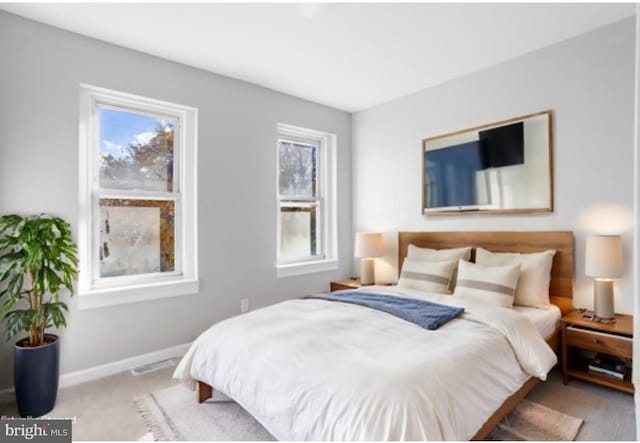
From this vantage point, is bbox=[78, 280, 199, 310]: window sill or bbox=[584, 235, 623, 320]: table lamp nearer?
bbox=[584, 235, 623, 320]: table lamp

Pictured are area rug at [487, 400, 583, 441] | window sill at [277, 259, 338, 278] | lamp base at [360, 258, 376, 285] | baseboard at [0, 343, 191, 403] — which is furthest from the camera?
lamp base at [360, 258, 376, 285]

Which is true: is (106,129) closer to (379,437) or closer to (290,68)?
(290,68)

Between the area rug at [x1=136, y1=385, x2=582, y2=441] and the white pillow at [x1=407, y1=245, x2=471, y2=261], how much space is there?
127 centimetres

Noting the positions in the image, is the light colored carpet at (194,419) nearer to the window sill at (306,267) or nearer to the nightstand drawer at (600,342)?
the window sill at (306,267)

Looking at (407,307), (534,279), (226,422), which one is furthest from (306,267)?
(534,279)

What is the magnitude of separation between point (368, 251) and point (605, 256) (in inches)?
80.3

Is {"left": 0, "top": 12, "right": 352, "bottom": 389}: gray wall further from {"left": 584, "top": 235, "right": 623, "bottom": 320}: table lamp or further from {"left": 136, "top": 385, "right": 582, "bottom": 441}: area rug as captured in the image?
{"left": 584, "top": 235, "right": 623, "bottom": 320}: table lamp

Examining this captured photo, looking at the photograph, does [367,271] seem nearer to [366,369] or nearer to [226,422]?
[226,422]

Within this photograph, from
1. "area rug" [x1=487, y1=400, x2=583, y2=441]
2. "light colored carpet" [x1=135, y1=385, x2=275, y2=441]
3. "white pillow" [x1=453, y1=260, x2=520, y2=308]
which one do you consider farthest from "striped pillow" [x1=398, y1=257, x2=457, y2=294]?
"light colored carpet" [x1=135, y1=385, x2=275, y2=441]

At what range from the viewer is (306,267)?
4.00m

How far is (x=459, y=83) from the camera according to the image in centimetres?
342

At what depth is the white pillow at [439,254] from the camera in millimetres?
3197

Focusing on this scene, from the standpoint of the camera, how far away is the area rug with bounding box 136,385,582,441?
1902 millimetres

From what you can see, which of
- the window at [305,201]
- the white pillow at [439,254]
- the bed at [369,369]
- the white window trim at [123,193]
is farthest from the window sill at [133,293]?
the white pillow at [439,254]
